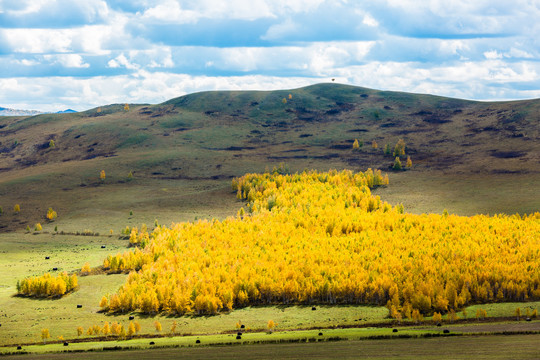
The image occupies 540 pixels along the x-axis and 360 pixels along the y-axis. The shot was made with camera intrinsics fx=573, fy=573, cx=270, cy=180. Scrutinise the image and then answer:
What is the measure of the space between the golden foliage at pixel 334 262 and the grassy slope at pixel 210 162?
2.79 metres

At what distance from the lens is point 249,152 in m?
144

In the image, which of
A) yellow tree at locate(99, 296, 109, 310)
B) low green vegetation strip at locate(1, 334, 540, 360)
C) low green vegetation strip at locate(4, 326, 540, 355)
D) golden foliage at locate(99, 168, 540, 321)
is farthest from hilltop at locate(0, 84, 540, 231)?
low green vegetation strip at locate(1, 334, 540, 360)

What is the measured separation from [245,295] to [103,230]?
43.6m

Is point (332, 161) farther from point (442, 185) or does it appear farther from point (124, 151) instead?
point (124, 151)

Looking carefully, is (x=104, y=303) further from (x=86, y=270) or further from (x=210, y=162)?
(x=210, y=162)

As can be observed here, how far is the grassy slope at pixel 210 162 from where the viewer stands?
5922 centimetres

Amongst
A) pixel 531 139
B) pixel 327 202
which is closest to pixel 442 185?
pixel 327 202

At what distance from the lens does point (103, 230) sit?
8244cm

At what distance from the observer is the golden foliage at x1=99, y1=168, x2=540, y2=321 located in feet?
142

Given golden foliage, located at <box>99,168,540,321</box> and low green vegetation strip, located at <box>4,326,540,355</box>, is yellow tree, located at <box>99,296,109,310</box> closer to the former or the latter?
golden foliage, located at <box>99,168,540,321</box>

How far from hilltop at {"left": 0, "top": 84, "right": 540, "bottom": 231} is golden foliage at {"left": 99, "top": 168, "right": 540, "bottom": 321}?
1891 cm

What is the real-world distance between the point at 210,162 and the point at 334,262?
85481 millimetres

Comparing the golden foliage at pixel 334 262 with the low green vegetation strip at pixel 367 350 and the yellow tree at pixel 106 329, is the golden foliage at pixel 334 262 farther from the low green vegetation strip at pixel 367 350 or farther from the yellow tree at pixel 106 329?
the low green vegetation strip at pixel 367 350

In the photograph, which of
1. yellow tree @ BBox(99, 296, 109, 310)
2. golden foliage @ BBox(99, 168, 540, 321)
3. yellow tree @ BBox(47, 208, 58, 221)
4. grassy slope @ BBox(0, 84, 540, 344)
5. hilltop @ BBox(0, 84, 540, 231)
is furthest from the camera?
hilltop @ BBox(0, 84, 540, 231)
